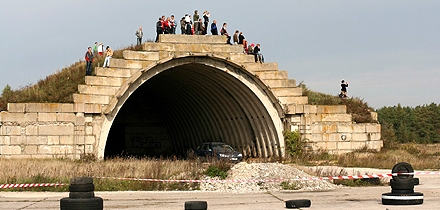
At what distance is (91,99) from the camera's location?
1423 inches

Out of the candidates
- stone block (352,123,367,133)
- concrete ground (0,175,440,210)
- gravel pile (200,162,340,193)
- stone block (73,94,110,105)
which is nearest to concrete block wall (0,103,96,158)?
stone block (73,94,110,105)

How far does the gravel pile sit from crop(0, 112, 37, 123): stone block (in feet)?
43.6

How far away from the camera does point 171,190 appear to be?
957 inches

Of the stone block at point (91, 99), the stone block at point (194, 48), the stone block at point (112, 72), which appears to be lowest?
the stone block at point (91, 99)

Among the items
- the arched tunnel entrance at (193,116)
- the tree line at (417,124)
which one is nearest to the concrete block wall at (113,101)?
the arched tunnel entrance at (193,116)

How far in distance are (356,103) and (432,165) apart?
10617 mm

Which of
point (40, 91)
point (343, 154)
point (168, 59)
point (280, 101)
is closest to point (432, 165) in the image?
point (343, 154)

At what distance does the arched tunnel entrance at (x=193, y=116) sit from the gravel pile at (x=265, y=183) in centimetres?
1372

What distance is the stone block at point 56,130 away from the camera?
116 feet

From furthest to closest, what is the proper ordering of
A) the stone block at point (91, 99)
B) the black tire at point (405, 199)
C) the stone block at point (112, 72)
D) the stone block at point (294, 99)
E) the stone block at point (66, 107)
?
1. the stone block at point (294, 99)
2. the stone block at point (112, 72)
3. the stone block at point (91, 99)
4. the stone block at point (66, 107)
5. the black tire at point (405, 199)

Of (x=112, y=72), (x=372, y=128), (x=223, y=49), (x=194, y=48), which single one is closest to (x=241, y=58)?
(x=223, y=49)

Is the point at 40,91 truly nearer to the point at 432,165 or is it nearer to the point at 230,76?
the point at 230,76

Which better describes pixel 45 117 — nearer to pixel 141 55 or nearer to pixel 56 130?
pixel 56 130

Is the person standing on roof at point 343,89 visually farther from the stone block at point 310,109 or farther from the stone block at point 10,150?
the stone block at point 10,150
